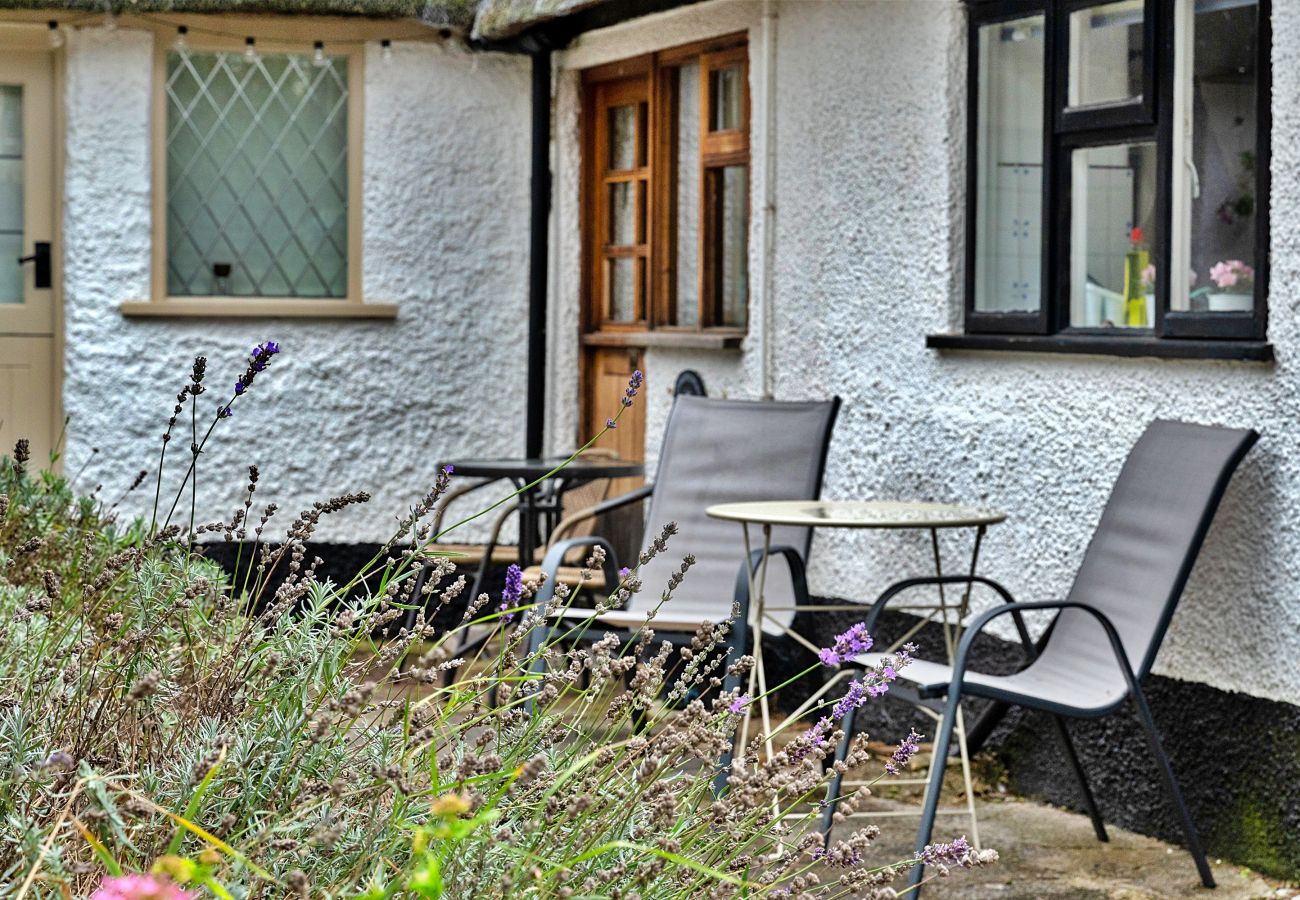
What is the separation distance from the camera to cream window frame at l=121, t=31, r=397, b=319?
328 inches

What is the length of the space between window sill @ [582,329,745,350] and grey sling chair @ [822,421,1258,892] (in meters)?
2.18

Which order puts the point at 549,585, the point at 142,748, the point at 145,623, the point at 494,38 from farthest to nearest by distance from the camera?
the point at 494,38 → the point at 549,585 → the point at 145,623 → the point at 142,748

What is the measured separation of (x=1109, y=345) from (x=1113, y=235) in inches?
15.3

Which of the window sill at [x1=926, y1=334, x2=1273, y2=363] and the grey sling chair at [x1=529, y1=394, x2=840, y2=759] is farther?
the grey sling chair at [x1=529, y1=394, x2=840, y2=759]

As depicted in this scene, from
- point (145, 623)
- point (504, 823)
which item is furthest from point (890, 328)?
point (504, 823)

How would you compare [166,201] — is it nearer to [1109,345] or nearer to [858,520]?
[858,520]

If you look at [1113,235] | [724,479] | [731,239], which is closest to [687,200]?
[731,239]

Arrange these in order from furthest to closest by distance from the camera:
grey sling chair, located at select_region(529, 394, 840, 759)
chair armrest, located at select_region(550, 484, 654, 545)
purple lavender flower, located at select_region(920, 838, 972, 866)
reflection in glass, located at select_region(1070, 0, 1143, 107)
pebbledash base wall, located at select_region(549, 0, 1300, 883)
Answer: chair armrest, located at select_region(550, 484, 654, 545)
grey sling chair, located at select_region(529, 394, 840, 759)
reflection in glass, located at select_region(1070, 0, 1143, 107)
pebbledash base wall, located at select_region(549, 0, 1300, 883)
purple lavender flower, located at select_region(920, 838, 972, 866)

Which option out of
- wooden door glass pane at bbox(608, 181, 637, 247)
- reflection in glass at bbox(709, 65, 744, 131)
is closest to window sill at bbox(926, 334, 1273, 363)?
reflection in glass at bbox(709, 65, 744, 131)

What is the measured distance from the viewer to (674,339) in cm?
740

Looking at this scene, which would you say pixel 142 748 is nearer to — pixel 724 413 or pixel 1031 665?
pixel 1031 665

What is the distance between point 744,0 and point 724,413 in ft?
5.64

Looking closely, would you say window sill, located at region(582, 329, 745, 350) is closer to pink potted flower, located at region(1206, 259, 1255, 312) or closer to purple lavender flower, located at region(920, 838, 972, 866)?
pink potted flower, located at region(1206, 259, 1255, 312)

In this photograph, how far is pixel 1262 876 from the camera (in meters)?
4.67
